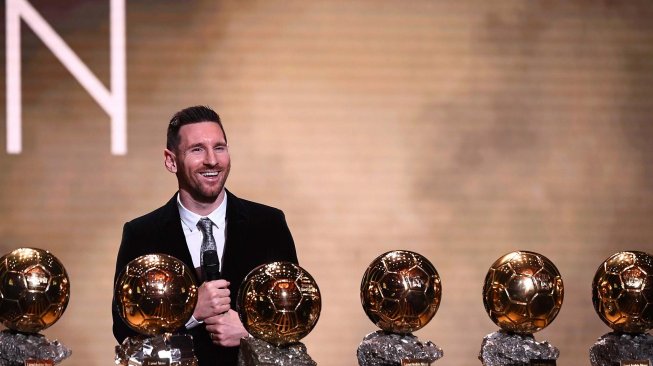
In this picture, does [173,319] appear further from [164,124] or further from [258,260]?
[164,124]

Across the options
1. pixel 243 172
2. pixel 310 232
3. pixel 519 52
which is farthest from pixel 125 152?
pixel 519 52

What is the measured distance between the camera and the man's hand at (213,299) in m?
2.26

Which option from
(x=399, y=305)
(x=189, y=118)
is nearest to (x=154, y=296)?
(x=399, y=305)

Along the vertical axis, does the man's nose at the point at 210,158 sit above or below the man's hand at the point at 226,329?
above

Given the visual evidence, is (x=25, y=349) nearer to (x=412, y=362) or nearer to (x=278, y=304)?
(x=278, y=304)

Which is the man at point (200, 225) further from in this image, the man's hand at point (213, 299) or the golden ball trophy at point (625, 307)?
the golden ball trophy at point (625, 307)

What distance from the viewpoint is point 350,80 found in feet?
13.3

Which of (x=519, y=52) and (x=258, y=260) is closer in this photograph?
(x=258, y=260)

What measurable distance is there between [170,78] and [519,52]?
4.52 ft

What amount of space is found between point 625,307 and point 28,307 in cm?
123

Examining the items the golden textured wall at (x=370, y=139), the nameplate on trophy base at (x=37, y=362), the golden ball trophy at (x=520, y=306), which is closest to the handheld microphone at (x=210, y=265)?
the nameplate on trophy base at (x=37, y=362)

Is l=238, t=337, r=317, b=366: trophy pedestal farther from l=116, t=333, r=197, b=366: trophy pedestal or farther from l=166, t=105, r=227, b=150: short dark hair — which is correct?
l=166, t=105, r=227, b=150: short dark hair

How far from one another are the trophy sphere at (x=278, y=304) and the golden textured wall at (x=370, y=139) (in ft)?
6.55

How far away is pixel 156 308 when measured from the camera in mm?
1982
